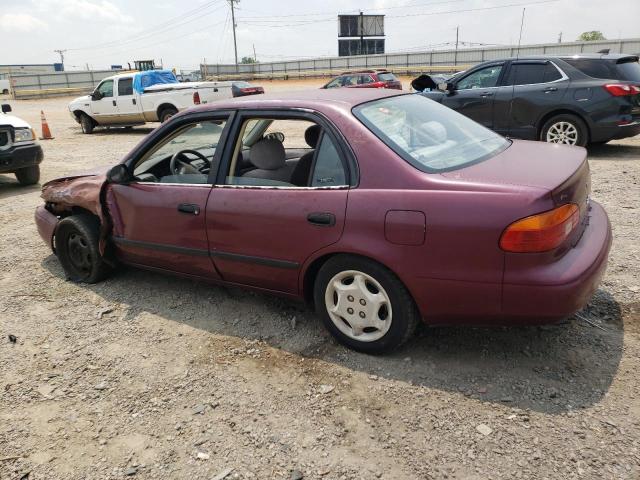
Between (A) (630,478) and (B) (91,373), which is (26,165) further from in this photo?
(A) (630,478)

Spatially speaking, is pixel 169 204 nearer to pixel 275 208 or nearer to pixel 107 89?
pixel 275 208

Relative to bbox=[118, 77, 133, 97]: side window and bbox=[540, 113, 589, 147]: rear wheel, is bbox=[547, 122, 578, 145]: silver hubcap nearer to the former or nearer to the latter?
bbox=[540, 113, 589, 147]: rear wheel

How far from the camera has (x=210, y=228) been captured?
339 centimetres

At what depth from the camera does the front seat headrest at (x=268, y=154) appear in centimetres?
351

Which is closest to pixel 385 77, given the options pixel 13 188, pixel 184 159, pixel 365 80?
pixel 365 80

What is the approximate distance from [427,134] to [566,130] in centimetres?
612

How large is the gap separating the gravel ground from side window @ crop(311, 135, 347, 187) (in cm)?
103

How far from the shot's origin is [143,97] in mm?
15047

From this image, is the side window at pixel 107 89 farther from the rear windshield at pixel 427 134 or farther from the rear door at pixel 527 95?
the rear windshield at pixel 427 134

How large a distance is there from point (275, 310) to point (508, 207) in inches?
74.4

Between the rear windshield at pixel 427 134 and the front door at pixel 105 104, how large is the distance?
14.3 metres

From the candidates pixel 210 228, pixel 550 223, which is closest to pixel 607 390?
pixel 550 223

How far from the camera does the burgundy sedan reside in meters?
2.49

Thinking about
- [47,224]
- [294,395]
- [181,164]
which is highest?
[181,164]
